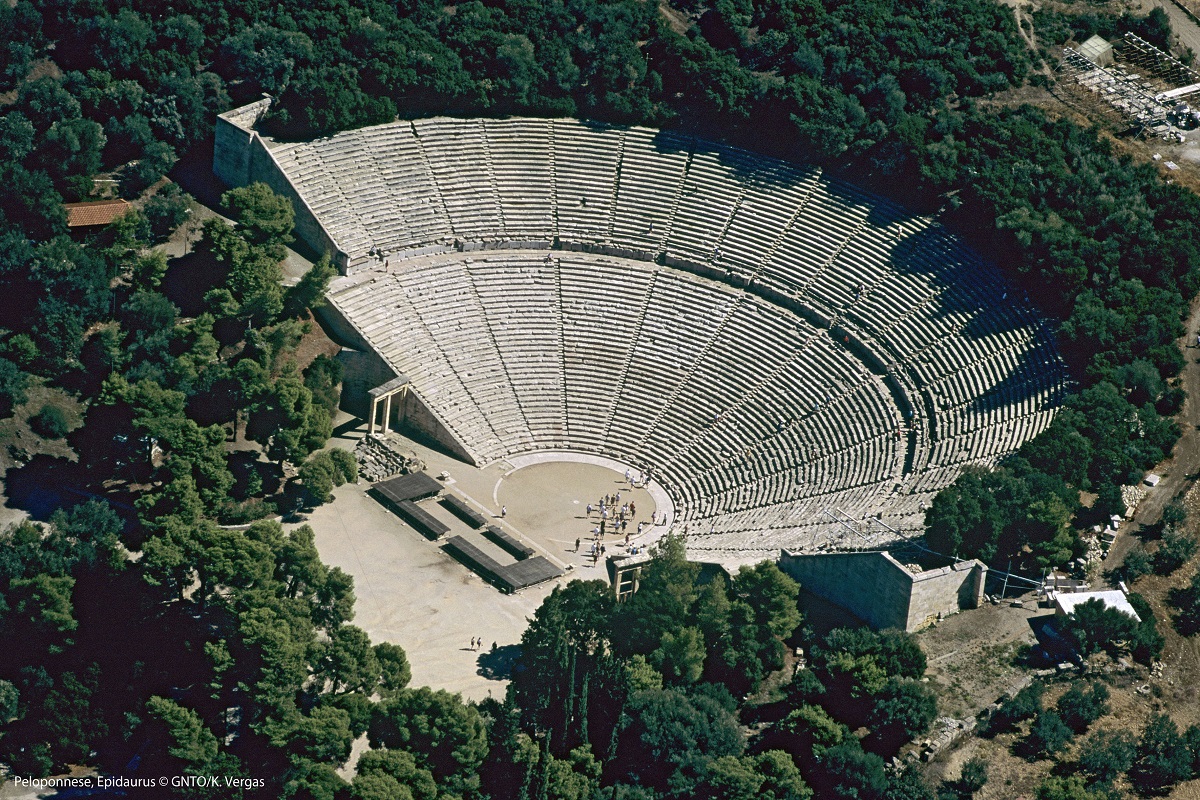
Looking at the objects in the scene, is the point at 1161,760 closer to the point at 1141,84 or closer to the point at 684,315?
the point at 684,315

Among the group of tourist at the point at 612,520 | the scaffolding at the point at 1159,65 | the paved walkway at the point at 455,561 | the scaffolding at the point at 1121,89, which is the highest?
the scaffolding at the point at 1159,65

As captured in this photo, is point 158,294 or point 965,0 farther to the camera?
point 965,0

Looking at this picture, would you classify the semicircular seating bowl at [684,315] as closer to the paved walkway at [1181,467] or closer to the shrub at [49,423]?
the paved walkway at [1181,467]

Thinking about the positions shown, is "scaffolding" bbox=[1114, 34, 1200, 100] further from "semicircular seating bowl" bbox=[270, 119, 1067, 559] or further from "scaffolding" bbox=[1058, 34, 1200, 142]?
"semicircular seating bowl" bbox=[270, 119, 1067, 559]

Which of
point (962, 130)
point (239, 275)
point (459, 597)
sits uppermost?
point (962, 130)

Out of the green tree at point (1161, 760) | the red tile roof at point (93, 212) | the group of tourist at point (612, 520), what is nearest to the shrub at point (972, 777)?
the green tree at point (1161, 760)

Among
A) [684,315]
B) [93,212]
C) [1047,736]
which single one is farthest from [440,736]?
[93,212]

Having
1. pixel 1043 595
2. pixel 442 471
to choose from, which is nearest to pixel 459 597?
pixel 442 471

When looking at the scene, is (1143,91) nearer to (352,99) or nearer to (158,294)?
(352,99)

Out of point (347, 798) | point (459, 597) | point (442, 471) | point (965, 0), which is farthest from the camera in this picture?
point (965, 0)
